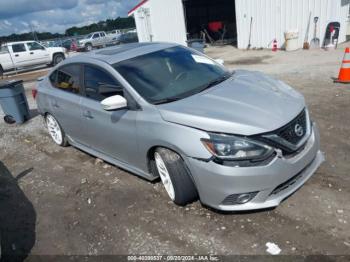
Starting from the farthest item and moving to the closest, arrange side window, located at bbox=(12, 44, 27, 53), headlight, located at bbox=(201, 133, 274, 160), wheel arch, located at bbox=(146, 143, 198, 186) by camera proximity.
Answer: side window, located at bbox=(12, 44, 27, 53), wheel arch, located at bbox=(146, 143, 198, 186), headlight, located at bbox=(201, 133, 274, 160)

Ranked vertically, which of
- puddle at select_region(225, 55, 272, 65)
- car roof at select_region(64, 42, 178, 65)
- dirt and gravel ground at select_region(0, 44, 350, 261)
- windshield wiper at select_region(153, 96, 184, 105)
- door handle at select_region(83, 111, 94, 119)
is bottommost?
puddle at select_region(225, 55, 272, 65)

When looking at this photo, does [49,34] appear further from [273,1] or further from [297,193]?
[297,193]

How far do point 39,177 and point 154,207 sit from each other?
7.21 feet

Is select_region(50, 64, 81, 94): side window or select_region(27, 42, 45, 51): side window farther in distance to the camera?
select_region(27, 42, 45, 51): side window

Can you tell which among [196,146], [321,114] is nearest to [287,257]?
[196,146]

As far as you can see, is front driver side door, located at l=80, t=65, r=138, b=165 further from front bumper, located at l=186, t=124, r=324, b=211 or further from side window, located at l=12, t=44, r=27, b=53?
side window, located at l=12, t=44, r=27, b=53

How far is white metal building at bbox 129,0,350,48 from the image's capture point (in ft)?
43.4

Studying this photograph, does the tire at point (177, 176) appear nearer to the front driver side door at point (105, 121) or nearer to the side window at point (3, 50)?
the front driver side door at point (105, 121)

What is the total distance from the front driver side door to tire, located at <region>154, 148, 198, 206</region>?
0.50 meters

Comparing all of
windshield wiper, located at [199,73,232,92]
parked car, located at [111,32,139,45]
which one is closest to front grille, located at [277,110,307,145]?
windshield wiper, located at [199,73,232,92]

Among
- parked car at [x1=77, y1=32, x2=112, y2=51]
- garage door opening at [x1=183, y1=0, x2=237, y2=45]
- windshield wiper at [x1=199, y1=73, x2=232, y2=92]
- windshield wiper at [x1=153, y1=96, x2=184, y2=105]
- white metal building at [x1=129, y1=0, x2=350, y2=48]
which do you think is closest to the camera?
windshield wiper at [x1=153, y1=96, x2=184, y2=105]

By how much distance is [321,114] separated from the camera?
5.55 meters

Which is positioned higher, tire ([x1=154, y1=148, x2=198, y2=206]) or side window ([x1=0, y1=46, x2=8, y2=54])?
side window ([x1=0, y1=46, x2=8, y2=54])

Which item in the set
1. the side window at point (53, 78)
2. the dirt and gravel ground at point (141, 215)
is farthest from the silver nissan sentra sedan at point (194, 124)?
the side window at point (53, 78)
